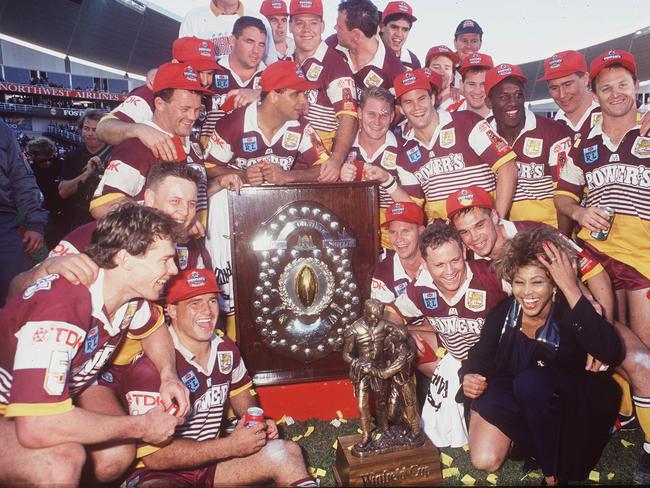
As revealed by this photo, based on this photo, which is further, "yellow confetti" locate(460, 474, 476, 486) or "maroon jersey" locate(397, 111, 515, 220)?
"maroon jersey" locate(397, 111, 515, 220)

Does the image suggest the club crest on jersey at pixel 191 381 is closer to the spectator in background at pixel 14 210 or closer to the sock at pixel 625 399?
the spectator in background at pixel 14 210

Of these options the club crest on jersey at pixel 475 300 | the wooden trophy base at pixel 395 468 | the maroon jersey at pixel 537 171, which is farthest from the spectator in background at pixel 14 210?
the maroon jersey at pixel 537 171

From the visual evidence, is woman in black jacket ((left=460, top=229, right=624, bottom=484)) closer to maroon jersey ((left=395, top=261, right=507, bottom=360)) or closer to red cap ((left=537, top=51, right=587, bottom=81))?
maroon jersey ((left=395, top=261, right=507, bottom=360))

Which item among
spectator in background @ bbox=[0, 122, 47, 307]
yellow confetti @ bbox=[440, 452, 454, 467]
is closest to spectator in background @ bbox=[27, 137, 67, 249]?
spectator in background @ bbox=[0, 122, 47, 307]

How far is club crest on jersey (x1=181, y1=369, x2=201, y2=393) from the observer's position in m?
2.83

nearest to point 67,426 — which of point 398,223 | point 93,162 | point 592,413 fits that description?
point 398,223

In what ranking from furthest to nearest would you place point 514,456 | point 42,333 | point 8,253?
1. point 8,253
2. point 514,456
3. point 42,333

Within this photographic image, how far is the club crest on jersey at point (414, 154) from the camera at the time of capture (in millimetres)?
4188

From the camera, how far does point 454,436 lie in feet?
11.0

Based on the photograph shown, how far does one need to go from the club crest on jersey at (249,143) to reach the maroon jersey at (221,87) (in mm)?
615

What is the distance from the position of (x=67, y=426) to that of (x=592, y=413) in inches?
102

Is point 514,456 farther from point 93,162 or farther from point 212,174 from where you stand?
point 93,162

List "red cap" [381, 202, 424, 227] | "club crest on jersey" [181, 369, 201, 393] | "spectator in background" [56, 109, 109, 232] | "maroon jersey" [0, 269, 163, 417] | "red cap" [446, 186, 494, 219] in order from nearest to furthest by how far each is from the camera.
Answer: "maroon jersey" [0, 269, 163, 417] < "club crest on jersey" [181, 369, 201, 393] < "red cap" [446, 186, 494, 219] < "red cap" [381, 202, 424, 227] < "spectator in background" [56, 109, 109, 232]

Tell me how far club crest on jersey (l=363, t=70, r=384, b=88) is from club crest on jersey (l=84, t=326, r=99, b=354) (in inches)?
135
